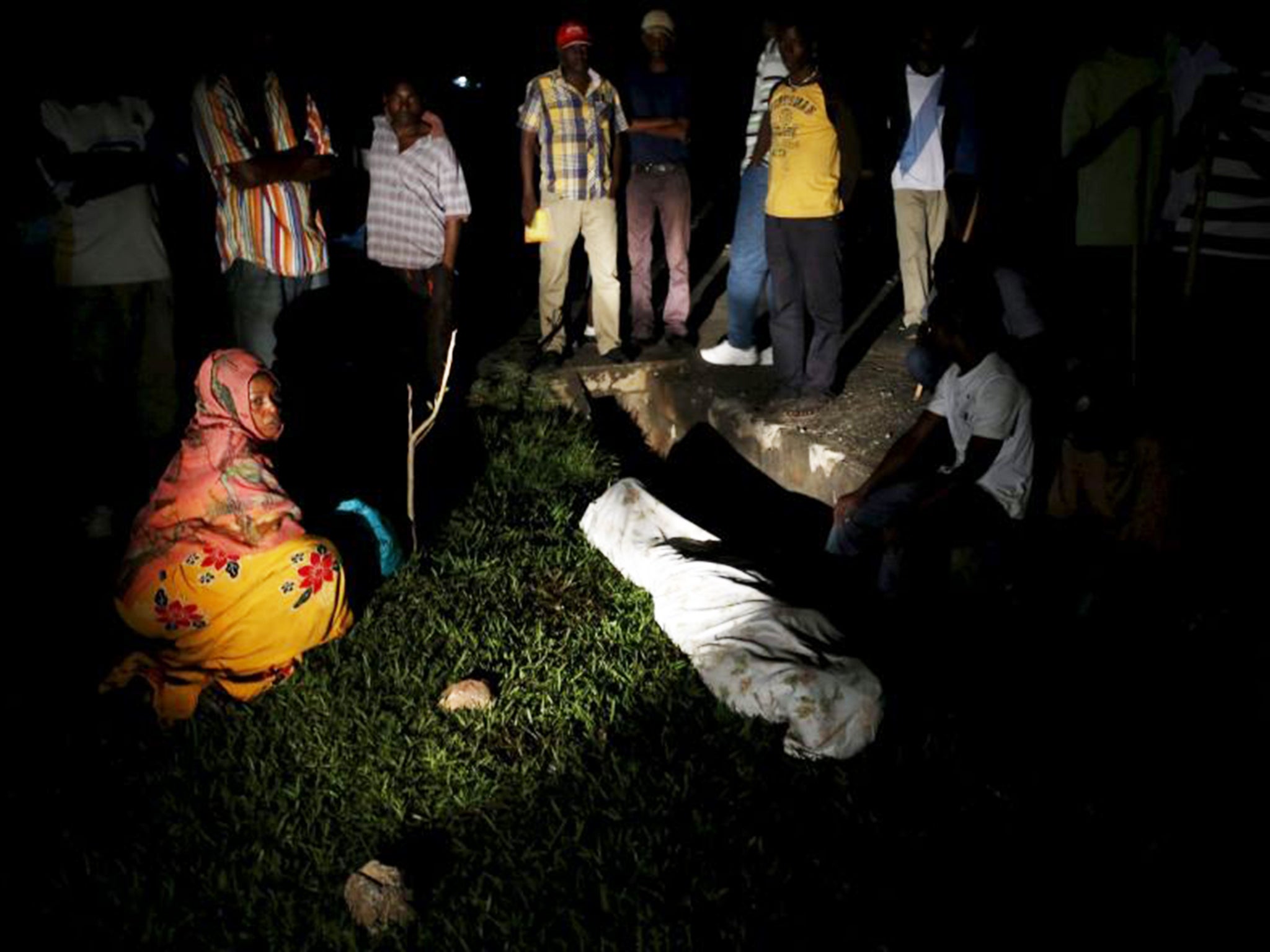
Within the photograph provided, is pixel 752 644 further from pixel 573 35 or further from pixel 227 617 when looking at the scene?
pixel 573 35

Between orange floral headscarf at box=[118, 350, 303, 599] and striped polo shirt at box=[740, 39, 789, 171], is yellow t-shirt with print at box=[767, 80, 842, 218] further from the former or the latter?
orange floral headscarf at box=[118, 350, 303, 599]

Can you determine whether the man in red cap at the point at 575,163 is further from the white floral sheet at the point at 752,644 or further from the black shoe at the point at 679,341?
the white floral sheet at the point at 752,644

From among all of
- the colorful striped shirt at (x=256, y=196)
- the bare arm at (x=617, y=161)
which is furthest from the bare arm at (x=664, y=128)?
the colorful striped shirt at (x=256, y=196)

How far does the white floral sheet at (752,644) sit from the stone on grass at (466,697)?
2.70 feet

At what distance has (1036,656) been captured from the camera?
3.81 meters

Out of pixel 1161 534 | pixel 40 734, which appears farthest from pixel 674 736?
pixel 40 734

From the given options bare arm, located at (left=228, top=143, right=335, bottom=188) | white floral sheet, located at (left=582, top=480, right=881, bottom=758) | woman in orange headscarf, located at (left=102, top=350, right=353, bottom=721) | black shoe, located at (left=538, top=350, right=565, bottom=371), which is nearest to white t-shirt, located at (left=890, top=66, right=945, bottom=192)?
black shoe, located at (left=538, top=350, right=565, bottom=371)

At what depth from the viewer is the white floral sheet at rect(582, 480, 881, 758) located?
3.22 meters

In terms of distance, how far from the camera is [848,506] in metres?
4.29

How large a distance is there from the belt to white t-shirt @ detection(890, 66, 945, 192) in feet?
4.98

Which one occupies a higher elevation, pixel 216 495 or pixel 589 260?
pixel 589 260

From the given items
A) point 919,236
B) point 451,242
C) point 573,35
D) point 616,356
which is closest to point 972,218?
point 919,236

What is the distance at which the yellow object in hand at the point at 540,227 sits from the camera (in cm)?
636

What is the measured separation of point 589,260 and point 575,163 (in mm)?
724
